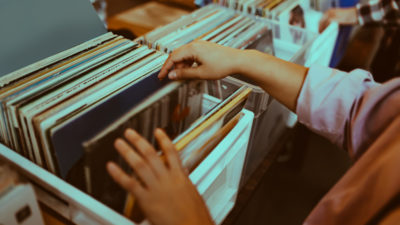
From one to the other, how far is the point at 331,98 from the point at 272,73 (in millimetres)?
150

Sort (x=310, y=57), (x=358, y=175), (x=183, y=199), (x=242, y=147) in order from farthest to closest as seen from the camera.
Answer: (x=310, y=57), (x=242, y=147), (x=358, y=175), (x=183, y=199)

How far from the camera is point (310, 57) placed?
1.13m

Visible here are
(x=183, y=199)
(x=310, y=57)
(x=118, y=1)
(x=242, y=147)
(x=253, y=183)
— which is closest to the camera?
(x=183, y=199)

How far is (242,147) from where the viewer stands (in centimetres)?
75

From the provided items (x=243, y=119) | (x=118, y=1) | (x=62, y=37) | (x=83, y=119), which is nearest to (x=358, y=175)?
(x=243, y=119)

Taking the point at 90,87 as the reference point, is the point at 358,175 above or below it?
below

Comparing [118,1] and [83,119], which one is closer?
[83,119]

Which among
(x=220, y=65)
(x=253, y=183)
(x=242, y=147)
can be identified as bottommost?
(x=253, y=183)

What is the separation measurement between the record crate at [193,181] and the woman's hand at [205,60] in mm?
65

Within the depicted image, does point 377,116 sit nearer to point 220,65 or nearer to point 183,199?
point 220,65

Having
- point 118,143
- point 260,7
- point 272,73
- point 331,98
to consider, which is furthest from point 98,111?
point 260,7

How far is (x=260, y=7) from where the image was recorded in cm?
122

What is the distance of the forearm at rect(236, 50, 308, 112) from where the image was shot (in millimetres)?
823

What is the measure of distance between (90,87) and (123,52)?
0.16 metres
